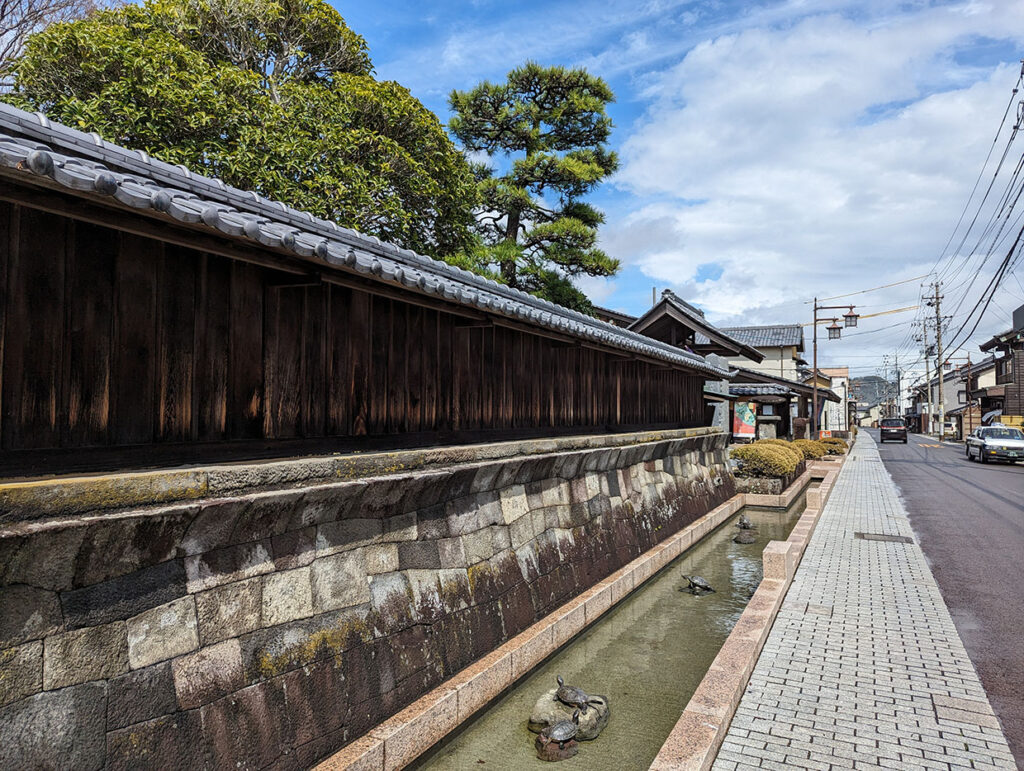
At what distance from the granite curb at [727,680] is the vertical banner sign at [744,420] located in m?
24.3

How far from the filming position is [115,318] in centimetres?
367

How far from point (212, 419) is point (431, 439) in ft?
8.31

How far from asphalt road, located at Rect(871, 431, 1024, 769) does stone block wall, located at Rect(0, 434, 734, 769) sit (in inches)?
191

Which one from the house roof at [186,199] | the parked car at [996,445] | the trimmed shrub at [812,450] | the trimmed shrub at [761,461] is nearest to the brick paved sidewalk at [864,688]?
the house roof at [186,199]

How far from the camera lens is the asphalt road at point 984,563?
6102 mm

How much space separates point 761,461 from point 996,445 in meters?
19.6

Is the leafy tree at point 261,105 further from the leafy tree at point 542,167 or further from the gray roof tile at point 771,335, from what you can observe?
the gray roof tile at point 771,335

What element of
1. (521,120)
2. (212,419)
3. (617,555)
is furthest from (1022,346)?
(212,419)

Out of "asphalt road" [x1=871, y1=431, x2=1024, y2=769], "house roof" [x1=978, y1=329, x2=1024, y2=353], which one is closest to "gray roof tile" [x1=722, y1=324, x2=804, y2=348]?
"house roof" [x1=978, y1=329, x2=1024, y2=353]

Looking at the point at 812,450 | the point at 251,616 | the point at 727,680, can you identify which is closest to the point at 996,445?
the point at 812,450

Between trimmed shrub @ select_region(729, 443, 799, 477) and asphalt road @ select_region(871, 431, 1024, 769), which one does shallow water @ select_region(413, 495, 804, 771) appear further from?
trimmed shrub @ select_region(729, 443, 799, 477)

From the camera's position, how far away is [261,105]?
14156mm

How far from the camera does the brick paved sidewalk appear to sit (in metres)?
4.68

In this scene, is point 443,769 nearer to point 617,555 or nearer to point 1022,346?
point 617,555
